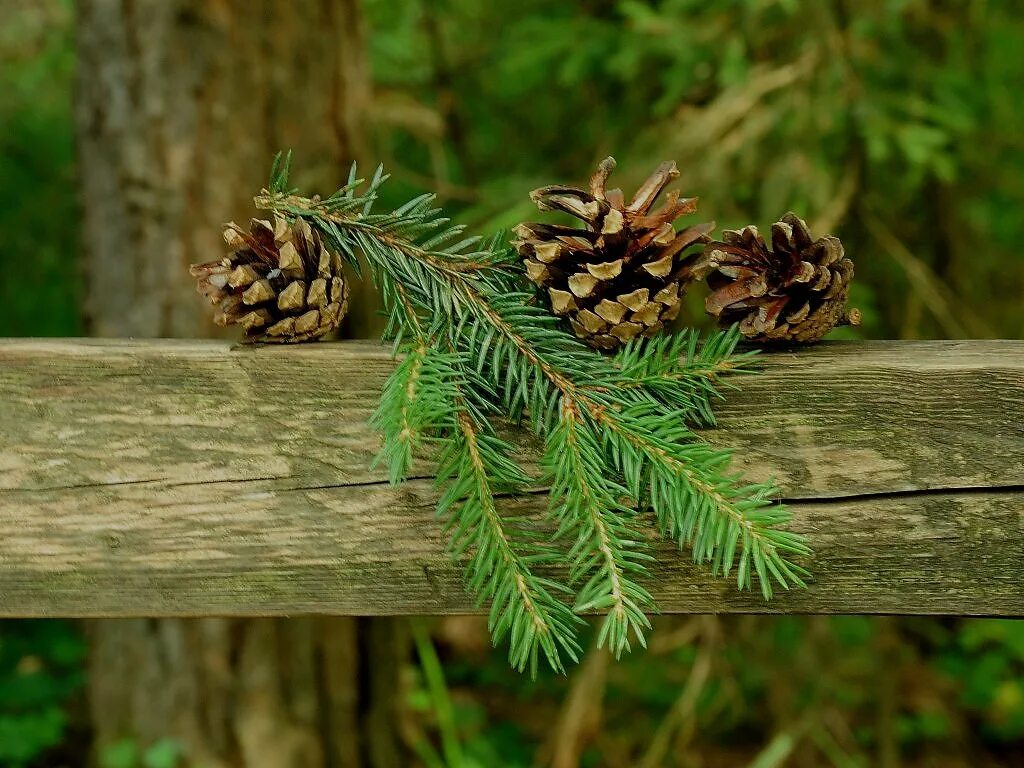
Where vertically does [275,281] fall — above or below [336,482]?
above

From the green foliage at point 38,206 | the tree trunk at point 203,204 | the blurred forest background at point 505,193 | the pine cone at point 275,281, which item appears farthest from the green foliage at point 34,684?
the pine cone at point 275,281

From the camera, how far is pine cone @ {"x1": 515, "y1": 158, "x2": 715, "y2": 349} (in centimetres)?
→ 71

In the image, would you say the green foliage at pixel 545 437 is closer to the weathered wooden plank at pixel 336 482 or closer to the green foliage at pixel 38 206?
the weathered wooden plank at pixel 336 482

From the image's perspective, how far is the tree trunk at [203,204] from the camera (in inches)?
70.7

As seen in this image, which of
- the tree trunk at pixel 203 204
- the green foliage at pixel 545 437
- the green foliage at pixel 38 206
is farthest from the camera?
the green foliage at pixel 38 206

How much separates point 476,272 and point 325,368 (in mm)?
154

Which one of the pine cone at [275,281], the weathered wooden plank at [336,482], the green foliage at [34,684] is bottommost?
the green foliage at [34,684]

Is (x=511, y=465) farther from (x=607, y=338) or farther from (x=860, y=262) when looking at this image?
(x=860, y=262)

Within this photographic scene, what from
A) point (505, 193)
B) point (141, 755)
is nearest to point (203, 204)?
point (505, 193)

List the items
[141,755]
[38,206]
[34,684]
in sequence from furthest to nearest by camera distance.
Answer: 1. [38,206]
2. [34,684]
3. [141,755]

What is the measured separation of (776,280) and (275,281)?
16.7 inches

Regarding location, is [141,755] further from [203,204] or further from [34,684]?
[203,204]

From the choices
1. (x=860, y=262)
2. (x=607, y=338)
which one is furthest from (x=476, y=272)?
(x=860, y=262)

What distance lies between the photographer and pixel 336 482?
74cm
